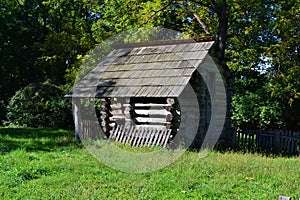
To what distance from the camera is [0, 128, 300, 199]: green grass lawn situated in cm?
775

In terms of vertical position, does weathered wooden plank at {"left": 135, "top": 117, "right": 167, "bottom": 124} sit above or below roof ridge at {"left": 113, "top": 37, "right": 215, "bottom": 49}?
below

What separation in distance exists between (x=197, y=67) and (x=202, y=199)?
7237 mm

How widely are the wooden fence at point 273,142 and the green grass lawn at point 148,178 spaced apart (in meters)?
3.53

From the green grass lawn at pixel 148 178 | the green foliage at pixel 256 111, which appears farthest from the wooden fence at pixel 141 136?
the green foliage at pixel 256 111

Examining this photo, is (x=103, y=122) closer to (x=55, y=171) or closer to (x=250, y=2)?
(x=55, y=171)

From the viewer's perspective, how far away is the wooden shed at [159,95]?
13.9m

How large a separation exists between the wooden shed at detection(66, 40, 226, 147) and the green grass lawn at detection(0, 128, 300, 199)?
222cm

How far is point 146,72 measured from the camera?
49.4 ft

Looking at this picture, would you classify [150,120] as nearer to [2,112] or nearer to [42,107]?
[42,107]

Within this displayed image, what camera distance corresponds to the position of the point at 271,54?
20.1 m

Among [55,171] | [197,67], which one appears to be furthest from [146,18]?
[55,171]

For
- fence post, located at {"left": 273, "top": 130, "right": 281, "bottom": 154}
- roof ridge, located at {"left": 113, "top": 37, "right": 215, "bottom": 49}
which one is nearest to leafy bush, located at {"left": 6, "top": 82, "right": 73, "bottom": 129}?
roof ridge, located at {"left": 113, "top": 37, "right": 215, "bottom": 49}

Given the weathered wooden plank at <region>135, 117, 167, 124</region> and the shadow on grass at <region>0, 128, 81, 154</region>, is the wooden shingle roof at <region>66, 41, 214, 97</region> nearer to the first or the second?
the weathered wooden plank at <region>135, 117, 167, 124</region>

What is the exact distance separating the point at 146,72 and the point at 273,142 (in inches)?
241
